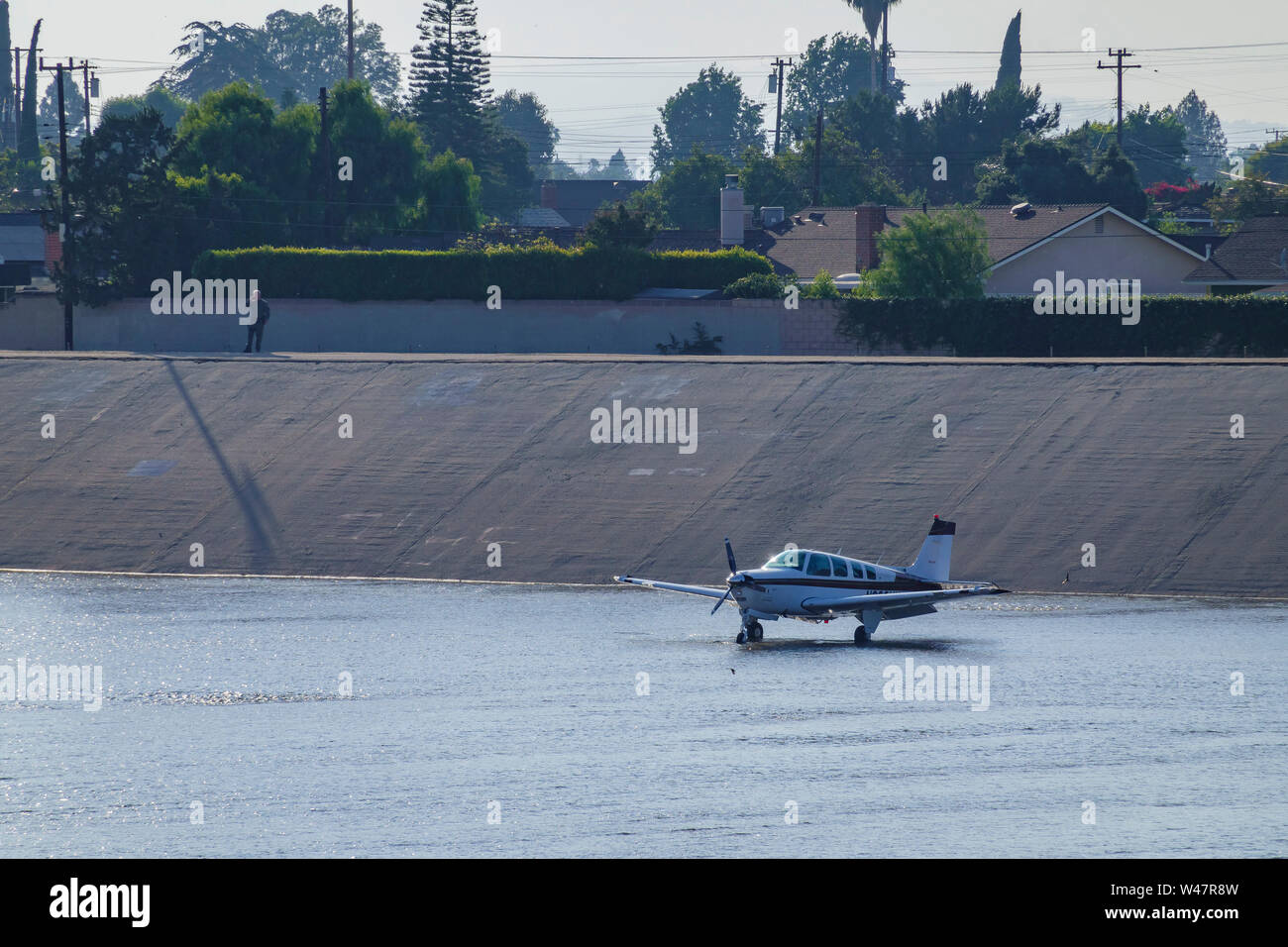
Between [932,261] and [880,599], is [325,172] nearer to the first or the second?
[932,261]

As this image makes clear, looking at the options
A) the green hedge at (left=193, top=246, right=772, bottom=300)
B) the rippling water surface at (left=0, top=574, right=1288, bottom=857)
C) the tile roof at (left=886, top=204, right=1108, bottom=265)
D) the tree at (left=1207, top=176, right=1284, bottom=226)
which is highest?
the tree at (left=1207, top=176, right=1284, bottom=226)

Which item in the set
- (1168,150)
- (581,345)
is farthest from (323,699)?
(1168,150)

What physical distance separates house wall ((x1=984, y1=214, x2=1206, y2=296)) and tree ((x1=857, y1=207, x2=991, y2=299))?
12160 mm

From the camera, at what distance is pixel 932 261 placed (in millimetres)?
63625

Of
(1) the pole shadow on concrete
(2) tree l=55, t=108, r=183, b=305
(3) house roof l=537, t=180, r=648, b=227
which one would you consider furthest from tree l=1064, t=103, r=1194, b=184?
(1) the pole shadow on concrete

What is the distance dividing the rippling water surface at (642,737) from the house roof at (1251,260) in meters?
39.6

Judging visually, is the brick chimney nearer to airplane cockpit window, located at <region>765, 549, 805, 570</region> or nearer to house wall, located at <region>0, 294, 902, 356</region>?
house wall, located at <region>0, 294, 902, 356</region>

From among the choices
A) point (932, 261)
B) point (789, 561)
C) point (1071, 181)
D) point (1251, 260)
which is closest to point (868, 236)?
point (932, 261)

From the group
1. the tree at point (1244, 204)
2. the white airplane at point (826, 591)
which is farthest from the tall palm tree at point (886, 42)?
the white airplane at point (826, 591)

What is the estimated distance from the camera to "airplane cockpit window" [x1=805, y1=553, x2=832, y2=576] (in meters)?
30.4

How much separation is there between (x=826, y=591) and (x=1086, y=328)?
94.1ft

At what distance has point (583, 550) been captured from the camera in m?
40.1

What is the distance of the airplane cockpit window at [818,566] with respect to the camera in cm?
3042
